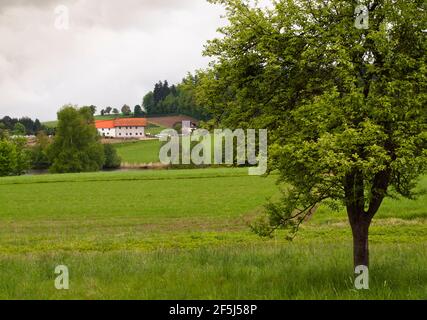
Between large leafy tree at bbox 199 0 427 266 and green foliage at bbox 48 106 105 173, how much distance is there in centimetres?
10021

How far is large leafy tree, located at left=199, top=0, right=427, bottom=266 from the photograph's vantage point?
9.36 m

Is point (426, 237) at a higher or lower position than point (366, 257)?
lower

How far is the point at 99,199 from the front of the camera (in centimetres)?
4472

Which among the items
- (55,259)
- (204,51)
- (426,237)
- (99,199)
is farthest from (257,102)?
(99,199)

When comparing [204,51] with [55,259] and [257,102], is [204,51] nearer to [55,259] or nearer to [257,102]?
[257,102]

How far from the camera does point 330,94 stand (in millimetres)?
10328

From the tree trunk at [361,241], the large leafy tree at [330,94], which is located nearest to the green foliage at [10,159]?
the large leafy tree at [330,94]

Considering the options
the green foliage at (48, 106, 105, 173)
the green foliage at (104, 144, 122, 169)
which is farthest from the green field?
the green foliage at (104, 144, 122, 169)

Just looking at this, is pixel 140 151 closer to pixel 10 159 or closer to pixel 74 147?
pixel 74 147

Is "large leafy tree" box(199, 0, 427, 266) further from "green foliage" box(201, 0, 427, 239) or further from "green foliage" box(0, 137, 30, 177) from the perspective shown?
"green foliage" box(0, 137, 30, 177)

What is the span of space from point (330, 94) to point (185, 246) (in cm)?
1304

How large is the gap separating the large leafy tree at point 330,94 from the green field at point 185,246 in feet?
5.49

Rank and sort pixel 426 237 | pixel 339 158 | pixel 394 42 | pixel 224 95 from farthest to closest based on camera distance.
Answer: pixel 426 237, pixel 224 95, pixel 394 42, pixel 339 158
